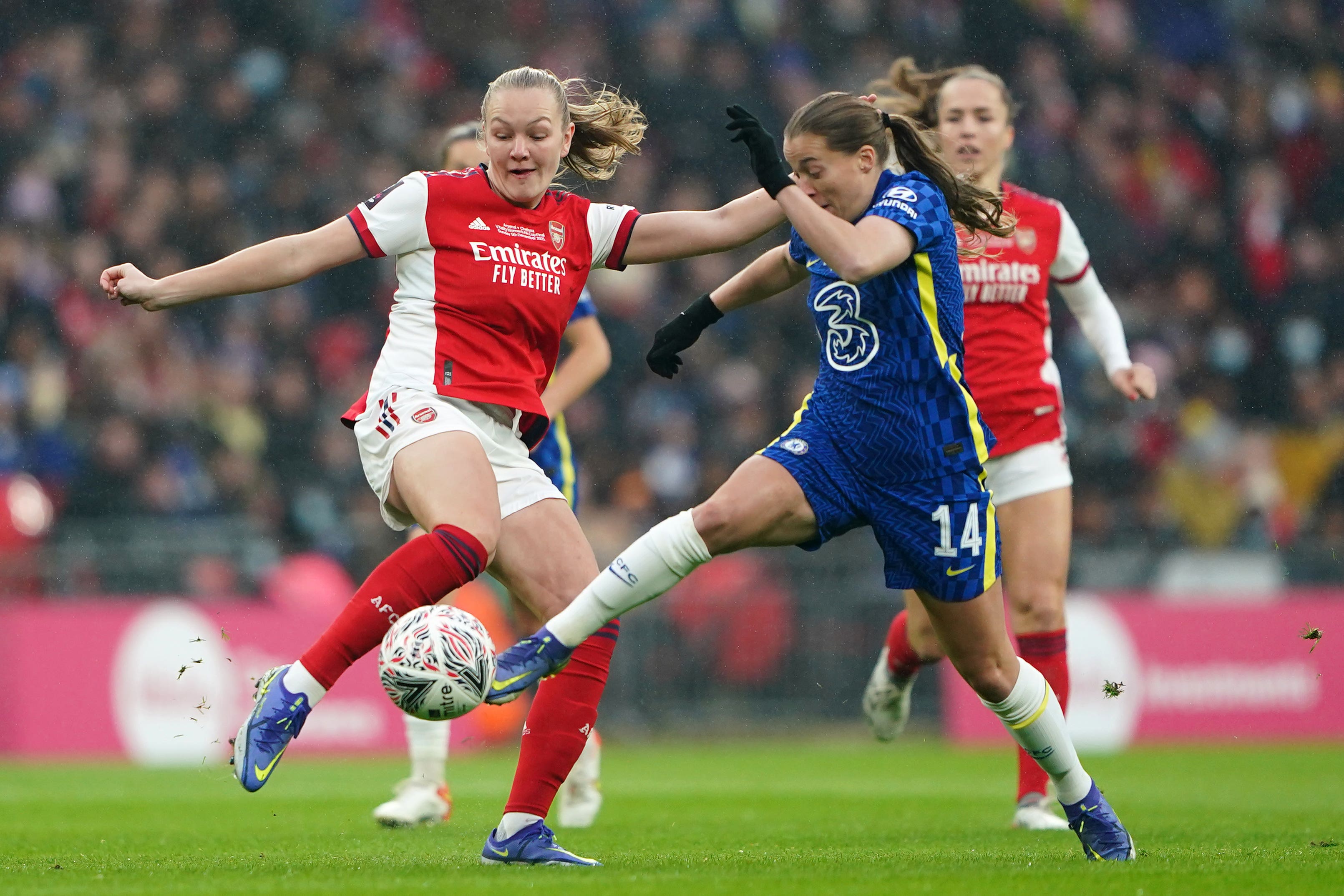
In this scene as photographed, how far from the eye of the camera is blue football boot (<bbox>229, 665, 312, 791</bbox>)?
4664 millimetres

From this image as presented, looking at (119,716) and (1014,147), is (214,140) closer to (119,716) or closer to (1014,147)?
(119,716)

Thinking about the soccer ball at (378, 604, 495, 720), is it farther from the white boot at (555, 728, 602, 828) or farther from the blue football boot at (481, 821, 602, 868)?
the white boot at (555, 728, 602, 828)

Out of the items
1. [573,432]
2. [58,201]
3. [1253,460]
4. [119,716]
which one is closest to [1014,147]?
[1253,460]

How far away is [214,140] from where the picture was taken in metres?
16.2

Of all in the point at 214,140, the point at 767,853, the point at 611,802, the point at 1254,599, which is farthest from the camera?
the point at 214,140

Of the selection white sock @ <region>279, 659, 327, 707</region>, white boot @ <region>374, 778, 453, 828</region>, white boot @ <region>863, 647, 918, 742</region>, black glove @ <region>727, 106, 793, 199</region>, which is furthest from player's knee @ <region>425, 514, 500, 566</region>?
white boot @ <region>863, 647, 918, 742</region>

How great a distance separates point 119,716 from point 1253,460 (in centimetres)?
993

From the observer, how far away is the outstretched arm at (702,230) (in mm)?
5598

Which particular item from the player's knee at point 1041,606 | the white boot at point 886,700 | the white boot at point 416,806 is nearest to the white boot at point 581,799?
the white boot at point 416,806

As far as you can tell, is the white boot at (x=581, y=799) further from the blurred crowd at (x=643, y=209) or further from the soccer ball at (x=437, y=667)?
the blurred crowd at (x=643, y=209)

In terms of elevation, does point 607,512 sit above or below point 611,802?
above

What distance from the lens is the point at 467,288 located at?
5.32 meters

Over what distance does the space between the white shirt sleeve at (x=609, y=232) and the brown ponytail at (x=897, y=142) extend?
24.9 inches

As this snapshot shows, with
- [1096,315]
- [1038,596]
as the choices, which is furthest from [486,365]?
[1096,315]
